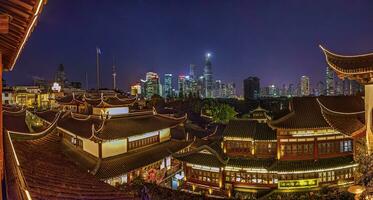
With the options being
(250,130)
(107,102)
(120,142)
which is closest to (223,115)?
(250,130)

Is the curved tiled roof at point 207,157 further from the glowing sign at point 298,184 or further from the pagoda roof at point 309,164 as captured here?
the glowing sign at point 298,184

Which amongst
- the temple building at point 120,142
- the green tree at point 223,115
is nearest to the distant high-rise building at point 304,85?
the green tree at point 223,115

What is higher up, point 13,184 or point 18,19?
point 18,19

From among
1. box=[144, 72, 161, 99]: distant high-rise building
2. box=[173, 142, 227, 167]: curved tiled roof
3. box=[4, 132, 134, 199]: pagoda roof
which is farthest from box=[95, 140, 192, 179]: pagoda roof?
box=[144, 72, 161, 99]: distant high-rise building

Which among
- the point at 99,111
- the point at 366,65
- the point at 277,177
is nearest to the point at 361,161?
the point at 366,65

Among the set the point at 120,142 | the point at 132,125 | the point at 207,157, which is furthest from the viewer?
the point at 132,125

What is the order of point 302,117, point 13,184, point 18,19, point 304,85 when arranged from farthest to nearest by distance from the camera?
point 304,85
point 302,117
point 13,184
point 18,19

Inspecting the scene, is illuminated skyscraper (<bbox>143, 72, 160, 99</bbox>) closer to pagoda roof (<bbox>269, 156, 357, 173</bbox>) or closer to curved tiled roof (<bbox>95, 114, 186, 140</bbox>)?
curved tiled roof (<bbox>95, 114, 186, 140</bbox>)

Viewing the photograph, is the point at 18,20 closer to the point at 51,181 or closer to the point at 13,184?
the point at 13,184
